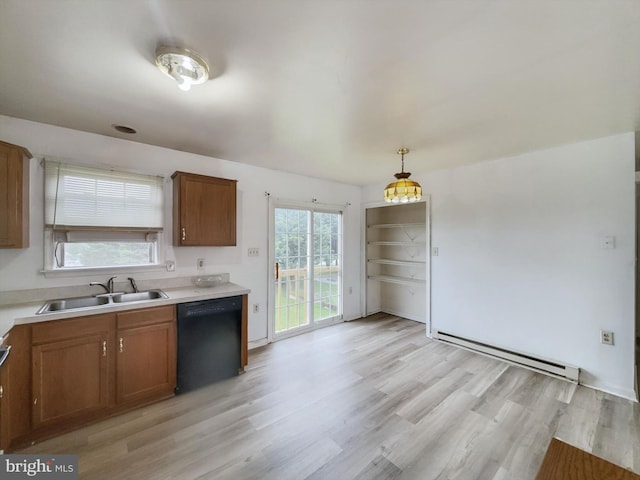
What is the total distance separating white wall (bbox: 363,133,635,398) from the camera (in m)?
2.40

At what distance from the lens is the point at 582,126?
223 centimetres

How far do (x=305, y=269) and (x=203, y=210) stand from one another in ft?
5.81

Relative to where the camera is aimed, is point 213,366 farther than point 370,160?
No

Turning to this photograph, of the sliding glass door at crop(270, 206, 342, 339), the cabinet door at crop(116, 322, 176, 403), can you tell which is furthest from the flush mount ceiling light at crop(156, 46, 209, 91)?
the sliding glass door at crop(270, 206, 342, 339)

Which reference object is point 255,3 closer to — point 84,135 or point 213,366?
point 84,135

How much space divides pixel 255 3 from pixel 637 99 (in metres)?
2.57

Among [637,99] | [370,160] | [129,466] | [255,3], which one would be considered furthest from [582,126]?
[129,466]

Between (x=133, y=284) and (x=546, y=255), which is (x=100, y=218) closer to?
(x=133, y=284)

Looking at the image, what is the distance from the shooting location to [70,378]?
1932 millimetres

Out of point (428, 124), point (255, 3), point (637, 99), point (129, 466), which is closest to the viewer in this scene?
point (255, 3)

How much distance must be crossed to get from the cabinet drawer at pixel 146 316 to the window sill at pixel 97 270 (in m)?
0.63

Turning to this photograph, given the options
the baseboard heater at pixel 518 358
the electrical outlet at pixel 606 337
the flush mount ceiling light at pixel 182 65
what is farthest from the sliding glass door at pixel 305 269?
the electrical outlet at pixel 606 337

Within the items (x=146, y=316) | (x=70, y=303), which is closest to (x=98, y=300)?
(x=70, y=303)

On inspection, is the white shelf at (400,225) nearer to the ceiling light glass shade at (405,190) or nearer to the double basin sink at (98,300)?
the ceiling light glass shade at (405,190)
